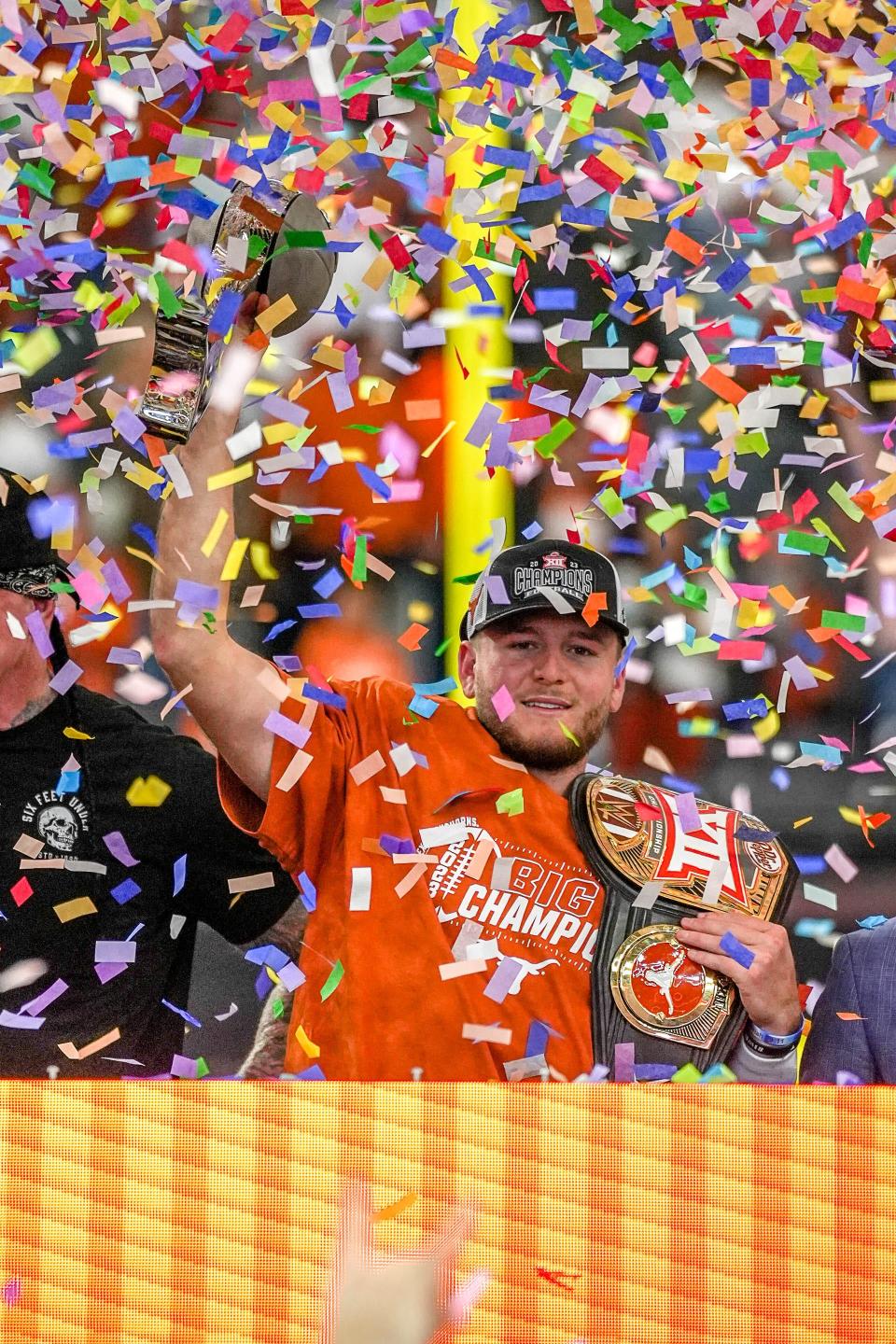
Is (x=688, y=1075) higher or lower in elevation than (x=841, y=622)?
lower

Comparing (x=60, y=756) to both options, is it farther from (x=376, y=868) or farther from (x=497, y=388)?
(x=497, y=388)

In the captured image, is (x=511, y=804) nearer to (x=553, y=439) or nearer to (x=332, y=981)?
(x=332, y=981)

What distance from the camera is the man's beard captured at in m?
1.88

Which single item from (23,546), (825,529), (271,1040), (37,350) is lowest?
(271,1040)

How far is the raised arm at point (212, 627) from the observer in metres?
1.80

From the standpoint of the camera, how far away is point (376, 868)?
1.85 metres

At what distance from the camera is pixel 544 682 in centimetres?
189

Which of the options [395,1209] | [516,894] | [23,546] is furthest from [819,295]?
[395,1209]

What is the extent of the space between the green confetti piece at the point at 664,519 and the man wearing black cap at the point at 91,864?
69cm

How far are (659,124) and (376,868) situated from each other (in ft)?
3.68

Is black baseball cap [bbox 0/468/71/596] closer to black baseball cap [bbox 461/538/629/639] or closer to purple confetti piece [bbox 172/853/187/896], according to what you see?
purple confetti piece [bbox 172/853/187/896]

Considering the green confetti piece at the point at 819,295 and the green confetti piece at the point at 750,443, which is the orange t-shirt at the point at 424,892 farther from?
the green confetti piece at the point at 819,295

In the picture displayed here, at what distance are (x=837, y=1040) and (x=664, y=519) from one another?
750mm

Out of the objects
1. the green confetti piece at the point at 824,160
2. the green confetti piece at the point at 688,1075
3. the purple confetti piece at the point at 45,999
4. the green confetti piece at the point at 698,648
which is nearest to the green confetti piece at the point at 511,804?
the green confetti piece at the point at 698,648
